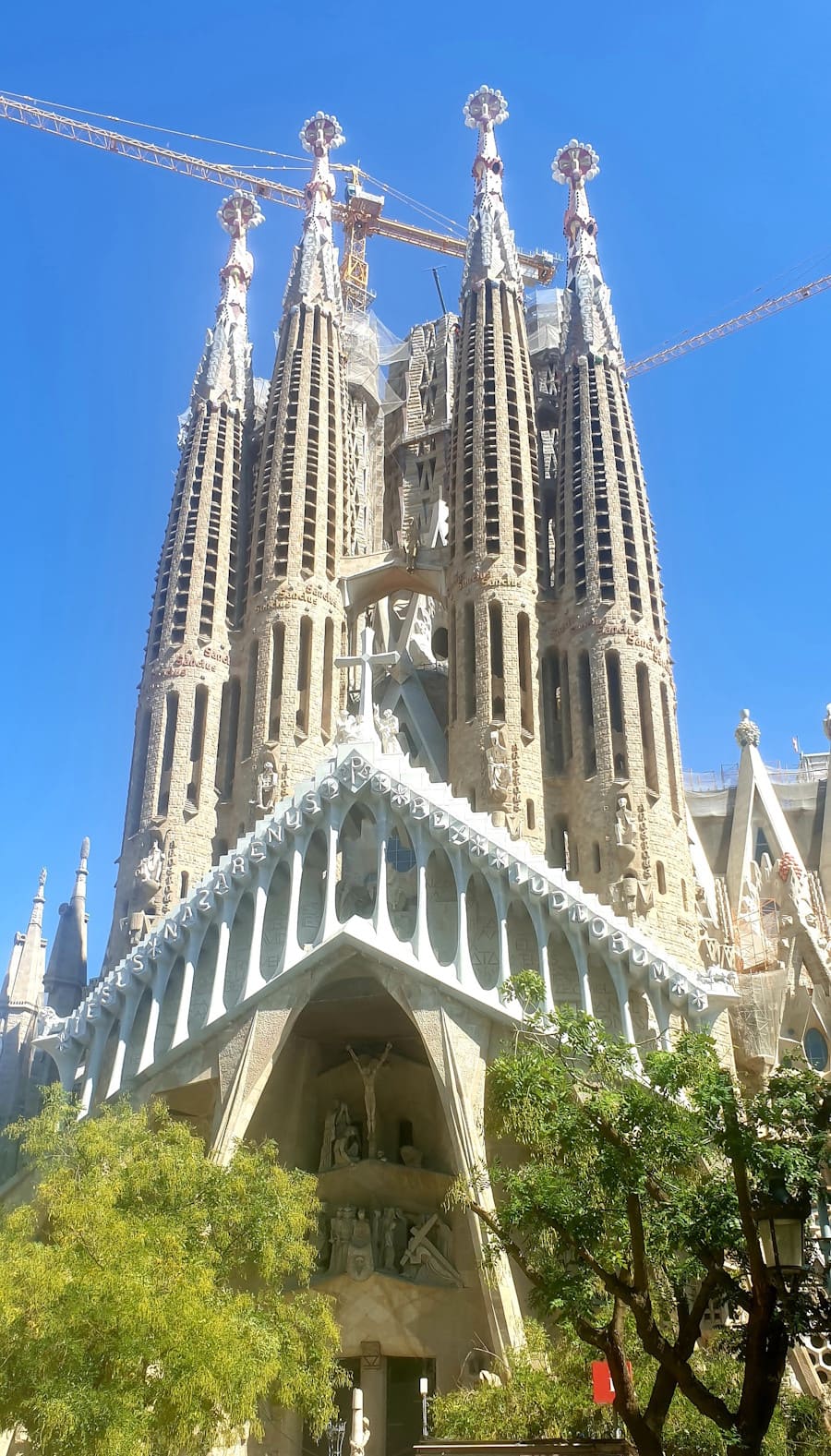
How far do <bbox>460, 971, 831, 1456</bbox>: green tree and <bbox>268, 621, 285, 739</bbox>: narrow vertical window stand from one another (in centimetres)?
1621

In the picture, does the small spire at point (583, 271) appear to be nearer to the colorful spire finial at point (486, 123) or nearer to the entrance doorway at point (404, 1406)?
the colorful spire finial at point (486, 123)

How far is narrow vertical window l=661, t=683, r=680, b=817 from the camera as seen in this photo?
25516 millimetres

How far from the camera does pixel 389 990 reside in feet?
65.7

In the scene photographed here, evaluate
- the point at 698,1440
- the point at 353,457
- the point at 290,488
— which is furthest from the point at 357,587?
the point at 698,1440

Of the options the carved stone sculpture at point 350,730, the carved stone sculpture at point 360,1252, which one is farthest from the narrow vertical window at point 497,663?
the carved stone sculpture at point 360,1252

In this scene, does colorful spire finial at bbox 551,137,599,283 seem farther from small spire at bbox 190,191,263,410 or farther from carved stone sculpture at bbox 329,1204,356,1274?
carved stone sculpture at bbox 329,1204,356,1274

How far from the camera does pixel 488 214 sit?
112 feet

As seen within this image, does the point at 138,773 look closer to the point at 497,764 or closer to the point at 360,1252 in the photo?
the point at 497,764

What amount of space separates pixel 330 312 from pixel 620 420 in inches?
344

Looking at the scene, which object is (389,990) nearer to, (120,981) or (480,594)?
(120,981)

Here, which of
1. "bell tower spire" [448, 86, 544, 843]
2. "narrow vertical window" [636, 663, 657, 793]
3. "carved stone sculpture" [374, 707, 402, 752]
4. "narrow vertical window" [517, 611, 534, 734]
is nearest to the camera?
"carved stone sculpture" [374, 707, 402, 752]

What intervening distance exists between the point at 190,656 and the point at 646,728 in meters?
9.84

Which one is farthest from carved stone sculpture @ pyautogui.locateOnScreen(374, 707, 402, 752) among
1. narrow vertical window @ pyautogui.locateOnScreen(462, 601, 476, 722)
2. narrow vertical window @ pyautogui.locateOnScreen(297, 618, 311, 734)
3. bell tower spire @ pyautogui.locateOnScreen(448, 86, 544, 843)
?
narrow vertical window @ pyautogui.locateOnScreen(297, 618, 311, 734)

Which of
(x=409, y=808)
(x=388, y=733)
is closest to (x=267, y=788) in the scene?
(x=388, y=733)
